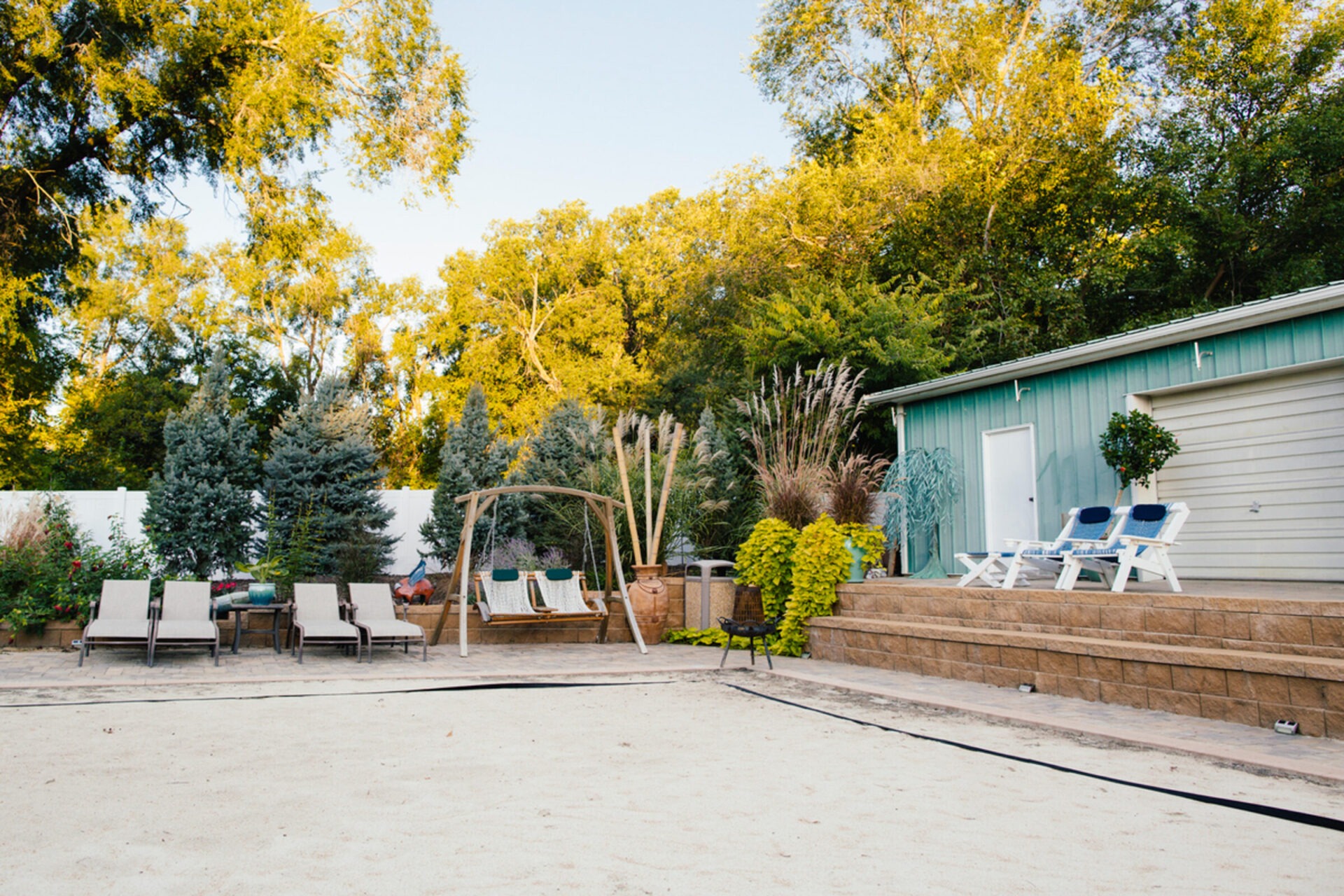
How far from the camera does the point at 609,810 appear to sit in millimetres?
3449

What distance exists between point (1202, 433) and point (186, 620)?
9122mm

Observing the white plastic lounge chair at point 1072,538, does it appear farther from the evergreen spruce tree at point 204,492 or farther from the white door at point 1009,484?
the evergreen spruce tree at point 204,492

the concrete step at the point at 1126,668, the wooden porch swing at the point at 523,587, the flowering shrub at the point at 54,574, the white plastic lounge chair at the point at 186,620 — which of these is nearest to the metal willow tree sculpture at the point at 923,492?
the concrete step at the point at 1126,668

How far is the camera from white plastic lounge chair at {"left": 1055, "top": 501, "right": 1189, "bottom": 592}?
6348 millimetres

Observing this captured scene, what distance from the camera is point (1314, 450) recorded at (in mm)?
7332

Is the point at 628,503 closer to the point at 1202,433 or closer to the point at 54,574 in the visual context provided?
the point at 54,574

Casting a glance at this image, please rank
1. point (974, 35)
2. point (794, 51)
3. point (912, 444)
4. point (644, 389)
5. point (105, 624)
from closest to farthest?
point (105, 624) < point (912, 444) < point (974, 35) < point (794, 51) < point (644, 389)

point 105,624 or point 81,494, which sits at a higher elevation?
point 81,494

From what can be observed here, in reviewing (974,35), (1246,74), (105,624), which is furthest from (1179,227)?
(105,624)

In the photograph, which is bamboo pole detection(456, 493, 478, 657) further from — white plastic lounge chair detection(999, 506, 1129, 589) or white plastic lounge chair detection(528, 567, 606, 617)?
white plastic lounge chair detection(999, 506, 1129, 589)

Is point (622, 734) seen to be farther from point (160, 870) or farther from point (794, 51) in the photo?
point (794, 51)

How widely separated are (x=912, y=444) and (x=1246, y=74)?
40.1 ft

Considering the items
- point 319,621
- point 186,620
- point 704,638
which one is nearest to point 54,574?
point 186,620

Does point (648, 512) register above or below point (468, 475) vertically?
below
